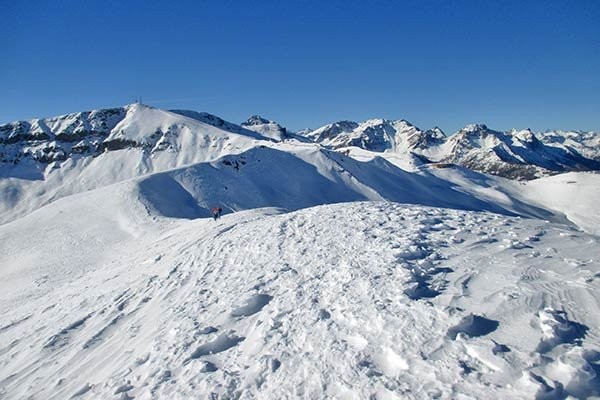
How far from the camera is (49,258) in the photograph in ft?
82.2

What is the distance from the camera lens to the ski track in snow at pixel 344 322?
6.22 metres

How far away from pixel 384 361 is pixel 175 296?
7263mm

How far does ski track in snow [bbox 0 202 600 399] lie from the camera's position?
245 inches

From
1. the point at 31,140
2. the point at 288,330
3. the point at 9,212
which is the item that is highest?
the point at 31,140

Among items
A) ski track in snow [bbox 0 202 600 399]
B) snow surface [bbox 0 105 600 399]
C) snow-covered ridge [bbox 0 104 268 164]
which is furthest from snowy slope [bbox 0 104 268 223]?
ski track in snow [bbox 0 202 600 399]

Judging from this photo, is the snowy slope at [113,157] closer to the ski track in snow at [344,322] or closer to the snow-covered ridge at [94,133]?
the snow-covered ridge at [94,133]

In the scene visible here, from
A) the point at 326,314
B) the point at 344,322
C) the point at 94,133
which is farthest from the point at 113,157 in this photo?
the point at 344,322

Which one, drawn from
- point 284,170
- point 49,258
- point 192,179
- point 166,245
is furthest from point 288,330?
point 284,170

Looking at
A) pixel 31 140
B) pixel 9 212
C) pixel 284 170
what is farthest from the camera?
pixel 31 140

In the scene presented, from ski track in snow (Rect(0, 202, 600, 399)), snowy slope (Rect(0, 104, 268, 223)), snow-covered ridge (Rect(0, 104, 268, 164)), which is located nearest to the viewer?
ski track in snow (Rect(0, 202, 600, 399))

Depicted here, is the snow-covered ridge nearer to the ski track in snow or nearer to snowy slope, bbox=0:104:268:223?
snowy slope, bbox=0:104:268:223

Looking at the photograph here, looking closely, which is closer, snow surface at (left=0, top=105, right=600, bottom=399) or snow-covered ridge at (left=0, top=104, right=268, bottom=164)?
snow surface at (left=0, top=105, right=600, bottom=399)

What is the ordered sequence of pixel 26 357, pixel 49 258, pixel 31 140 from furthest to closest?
pixel 31 140, pixel 49 258, pixel 26 357

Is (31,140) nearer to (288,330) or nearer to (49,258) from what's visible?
(49,258)
